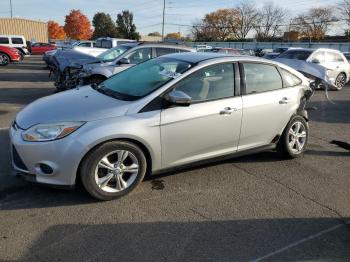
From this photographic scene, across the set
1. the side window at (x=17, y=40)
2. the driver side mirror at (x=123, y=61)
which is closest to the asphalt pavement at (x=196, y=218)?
the driver side mirror at (x=123, y=61)

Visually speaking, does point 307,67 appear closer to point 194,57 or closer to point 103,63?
point 103,63

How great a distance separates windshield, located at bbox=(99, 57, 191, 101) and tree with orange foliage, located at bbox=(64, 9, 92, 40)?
101657 mm

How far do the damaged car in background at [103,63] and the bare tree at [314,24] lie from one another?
79.0 meters

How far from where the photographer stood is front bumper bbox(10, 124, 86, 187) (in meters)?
3.79

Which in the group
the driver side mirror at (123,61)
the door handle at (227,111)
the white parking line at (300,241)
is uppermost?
the driver side mirror at (123,61)

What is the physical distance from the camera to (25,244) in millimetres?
3273

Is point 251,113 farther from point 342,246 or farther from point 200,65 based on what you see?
point 342,246

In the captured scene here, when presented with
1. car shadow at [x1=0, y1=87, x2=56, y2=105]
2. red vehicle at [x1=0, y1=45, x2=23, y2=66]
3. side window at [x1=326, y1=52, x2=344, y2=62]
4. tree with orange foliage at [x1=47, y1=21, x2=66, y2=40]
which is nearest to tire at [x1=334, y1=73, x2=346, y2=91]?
side window at [x1=326, y1=52, x2=344, y2=62]

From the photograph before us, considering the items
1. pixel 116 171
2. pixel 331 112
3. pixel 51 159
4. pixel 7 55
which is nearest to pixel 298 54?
pixel 331 112

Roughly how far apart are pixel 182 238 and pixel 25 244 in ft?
4.57

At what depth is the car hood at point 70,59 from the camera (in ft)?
39.0

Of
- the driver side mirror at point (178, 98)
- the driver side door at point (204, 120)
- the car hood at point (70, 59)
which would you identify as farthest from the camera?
the car hood at point (70, 59)

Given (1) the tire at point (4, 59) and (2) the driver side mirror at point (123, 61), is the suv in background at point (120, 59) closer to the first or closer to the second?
(2) the driver side mirror at point (123, 61)

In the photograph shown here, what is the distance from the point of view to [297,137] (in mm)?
5750
